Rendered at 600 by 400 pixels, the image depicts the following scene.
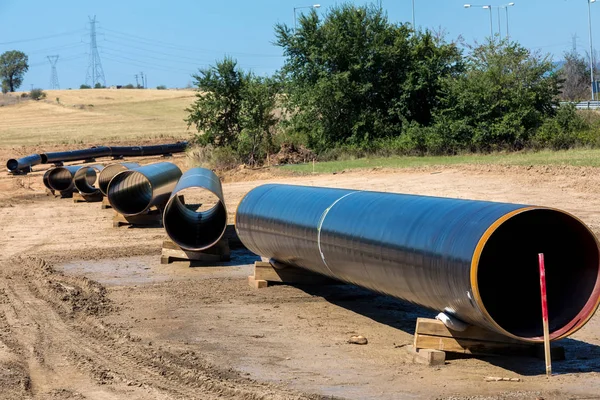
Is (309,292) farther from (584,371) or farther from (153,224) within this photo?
(153,224)

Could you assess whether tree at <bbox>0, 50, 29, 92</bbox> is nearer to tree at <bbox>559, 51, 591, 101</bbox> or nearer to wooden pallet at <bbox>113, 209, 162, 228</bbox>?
tree at <bbox>559, 51, 591, 101</bbox>

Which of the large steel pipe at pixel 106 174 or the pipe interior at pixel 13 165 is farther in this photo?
the pipe interior at pixel 13 165

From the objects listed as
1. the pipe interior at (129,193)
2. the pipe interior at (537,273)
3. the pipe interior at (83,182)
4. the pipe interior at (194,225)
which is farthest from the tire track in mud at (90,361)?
the pipe interior at (83,182)

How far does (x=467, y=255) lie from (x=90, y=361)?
4.16 metres

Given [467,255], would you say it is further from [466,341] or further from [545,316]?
[466,341]

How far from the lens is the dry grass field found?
64438 mm

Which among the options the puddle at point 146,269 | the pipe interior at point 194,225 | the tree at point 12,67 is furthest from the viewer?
the tree at point 12,67

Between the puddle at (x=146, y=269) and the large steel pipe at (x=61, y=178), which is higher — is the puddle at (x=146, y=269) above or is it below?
below

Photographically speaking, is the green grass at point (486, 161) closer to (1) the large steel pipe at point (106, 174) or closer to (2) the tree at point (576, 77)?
(1) the large steel pipe at point (106, 174)

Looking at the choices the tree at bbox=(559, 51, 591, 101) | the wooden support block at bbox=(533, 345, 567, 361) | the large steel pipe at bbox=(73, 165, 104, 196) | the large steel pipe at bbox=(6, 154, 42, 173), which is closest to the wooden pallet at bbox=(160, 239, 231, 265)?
the wooden support block at bbox=(533, 345, 567, 361)

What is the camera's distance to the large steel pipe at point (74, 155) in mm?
42500

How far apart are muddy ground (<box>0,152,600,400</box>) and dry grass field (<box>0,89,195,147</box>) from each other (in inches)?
1786

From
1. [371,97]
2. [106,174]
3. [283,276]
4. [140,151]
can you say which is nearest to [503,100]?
[371,97]

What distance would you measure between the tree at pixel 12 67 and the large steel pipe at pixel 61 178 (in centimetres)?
13064
